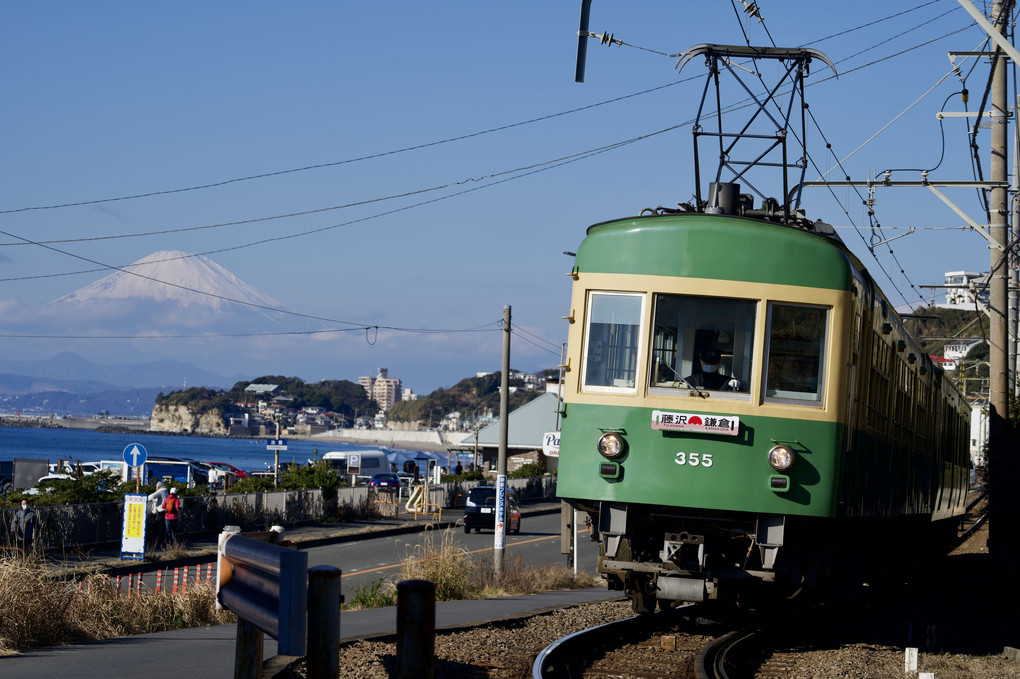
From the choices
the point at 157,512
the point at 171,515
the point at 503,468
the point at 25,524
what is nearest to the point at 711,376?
the point at 503,468

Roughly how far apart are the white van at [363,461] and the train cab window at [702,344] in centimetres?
6075

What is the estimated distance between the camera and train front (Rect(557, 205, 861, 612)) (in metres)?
10.3

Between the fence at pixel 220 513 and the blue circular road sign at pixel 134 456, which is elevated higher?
the blue circular road sign at pixel 134 456

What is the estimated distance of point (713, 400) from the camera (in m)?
10.3

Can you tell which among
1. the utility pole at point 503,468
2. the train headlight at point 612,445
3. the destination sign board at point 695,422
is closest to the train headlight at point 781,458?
the destination sign board at point 695,422

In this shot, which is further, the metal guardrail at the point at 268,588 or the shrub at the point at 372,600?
the shrub at the point at 372,600

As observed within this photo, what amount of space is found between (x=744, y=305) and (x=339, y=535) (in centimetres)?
2447

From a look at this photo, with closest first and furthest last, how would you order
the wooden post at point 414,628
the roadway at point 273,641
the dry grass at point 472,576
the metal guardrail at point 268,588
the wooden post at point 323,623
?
the metal guardrail at point 268,588, the wooden post at point 323,623, the wooden post at point 414,628, the roadway at point 273,641, the dry grass at point 472,576

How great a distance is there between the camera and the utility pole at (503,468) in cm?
2141

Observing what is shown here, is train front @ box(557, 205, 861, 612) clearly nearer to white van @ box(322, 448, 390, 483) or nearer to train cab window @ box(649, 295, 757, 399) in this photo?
train cab window @ box(649, 295, 757, 399)

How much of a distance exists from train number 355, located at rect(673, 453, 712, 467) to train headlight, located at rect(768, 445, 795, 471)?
0.55 m

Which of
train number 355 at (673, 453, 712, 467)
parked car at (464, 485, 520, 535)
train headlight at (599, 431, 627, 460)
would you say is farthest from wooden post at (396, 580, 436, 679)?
parked car at (464, 485, 520, 535)

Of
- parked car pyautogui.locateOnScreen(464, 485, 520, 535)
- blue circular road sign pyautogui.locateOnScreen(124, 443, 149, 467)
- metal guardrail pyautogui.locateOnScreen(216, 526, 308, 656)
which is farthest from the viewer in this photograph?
parked car pyautogui.locateOnScreen(464, 485, 520, 535)

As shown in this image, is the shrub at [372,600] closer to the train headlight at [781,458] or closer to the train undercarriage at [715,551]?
the train undercarriage at [715,551]
